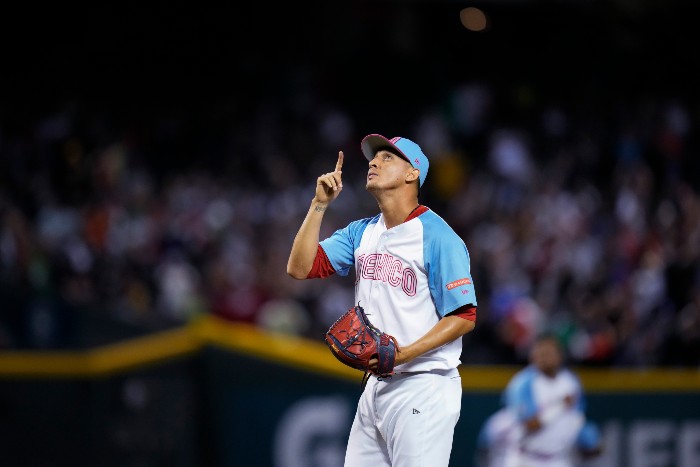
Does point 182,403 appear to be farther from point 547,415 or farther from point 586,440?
point 586,440

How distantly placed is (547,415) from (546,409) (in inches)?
1.8

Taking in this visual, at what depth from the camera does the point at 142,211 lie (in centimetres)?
1375

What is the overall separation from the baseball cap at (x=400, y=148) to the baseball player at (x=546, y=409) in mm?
3468

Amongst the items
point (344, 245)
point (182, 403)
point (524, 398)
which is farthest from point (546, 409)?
point (344, 245)

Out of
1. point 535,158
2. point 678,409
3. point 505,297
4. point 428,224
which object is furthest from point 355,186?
point 428,224

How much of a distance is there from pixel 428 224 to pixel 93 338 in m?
7.02

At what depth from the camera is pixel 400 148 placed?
5.39m

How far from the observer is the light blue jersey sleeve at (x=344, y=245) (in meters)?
5.59

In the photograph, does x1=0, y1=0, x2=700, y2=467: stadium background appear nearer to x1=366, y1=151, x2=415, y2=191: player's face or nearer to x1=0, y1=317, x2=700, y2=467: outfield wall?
x1=0, y1=317, x2=700, y2=467: outfield wall

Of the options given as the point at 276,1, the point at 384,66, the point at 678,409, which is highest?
the point at 276,1

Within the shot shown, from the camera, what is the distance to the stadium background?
29.2 feet

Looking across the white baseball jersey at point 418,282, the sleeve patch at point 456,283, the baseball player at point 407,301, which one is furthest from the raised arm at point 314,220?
the sleeve patch at point 456,283

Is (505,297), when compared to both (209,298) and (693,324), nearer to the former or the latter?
(693,324)

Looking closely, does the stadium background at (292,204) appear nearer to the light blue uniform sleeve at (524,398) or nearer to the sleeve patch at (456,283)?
the light blue uniform sleeve at (524,398)
